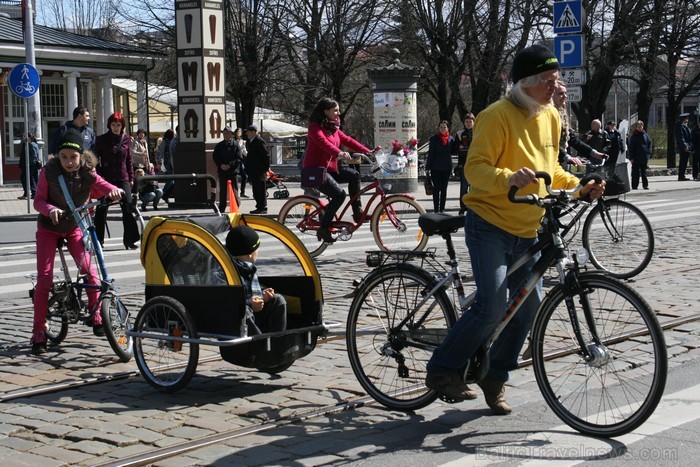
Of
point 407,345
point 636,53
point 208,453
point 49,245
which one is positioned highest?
point 636,53

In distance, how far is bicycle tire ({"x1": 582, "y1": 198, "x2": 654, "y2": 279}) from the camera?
10336 millimetres

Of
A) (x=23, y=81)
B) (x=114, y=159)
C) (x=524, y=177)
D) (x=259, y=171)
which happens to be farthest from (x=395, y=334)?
(x=23, y=81)

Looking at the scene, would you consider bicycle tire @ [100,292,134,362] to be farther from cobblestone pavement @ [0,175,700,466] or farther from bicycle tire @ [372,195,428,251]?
bicycle tire @ [372,195,428,251]

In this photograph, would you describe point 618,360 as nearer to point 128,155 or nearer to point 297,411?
point 297,411

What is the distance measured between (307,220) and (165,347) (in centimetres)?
638

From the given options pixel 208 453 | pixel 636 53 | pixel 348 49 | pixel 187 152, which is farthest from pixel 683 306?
pixel 348 49

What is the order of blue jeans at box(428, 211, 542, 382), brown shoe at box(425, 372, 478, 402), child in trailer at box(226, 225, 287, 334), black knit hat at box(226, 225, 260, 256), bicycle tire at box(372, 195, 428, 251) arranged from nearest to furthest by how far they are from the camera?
blue jeans at box(428, 211, 542, 382) < brown shoe at box(425, 372, 478, 402) < child in trailer at box(226, 225, 287, 334) < black knit hat at box(226, 225, 260, 256) < bicycle tire at box(372, 195, 428, 251)

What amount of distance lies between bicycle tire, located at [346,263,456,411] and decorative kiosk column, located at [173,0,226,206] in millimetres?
16743

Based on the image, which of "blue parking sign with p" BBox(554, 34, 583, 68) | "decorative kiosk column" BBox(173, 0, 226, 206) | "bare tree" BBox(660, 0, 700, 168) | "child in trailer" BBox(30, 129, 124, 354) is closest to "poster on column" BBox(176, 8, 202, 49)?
"decorative kiosk column" BBox(173, 0, 226, 206)

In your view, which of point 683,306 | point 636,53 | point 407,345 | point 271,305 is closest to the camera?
point 407,345

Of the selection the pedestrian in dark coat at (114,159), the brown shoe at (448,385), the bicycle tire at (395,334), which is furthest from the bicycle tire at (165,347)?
the pedestrian in dark coat at (114,159)

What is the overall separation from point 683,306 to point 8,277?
7208mm

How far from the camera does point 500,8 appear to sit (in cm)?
3659

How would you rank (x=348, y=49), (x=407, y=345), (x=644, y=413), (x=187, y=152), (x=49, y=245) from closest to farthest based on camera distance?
(x=644, y=413) < (x=407, y=345) < (x=49, y=245) < (x=187, y=152) < (x=348, y=49)
